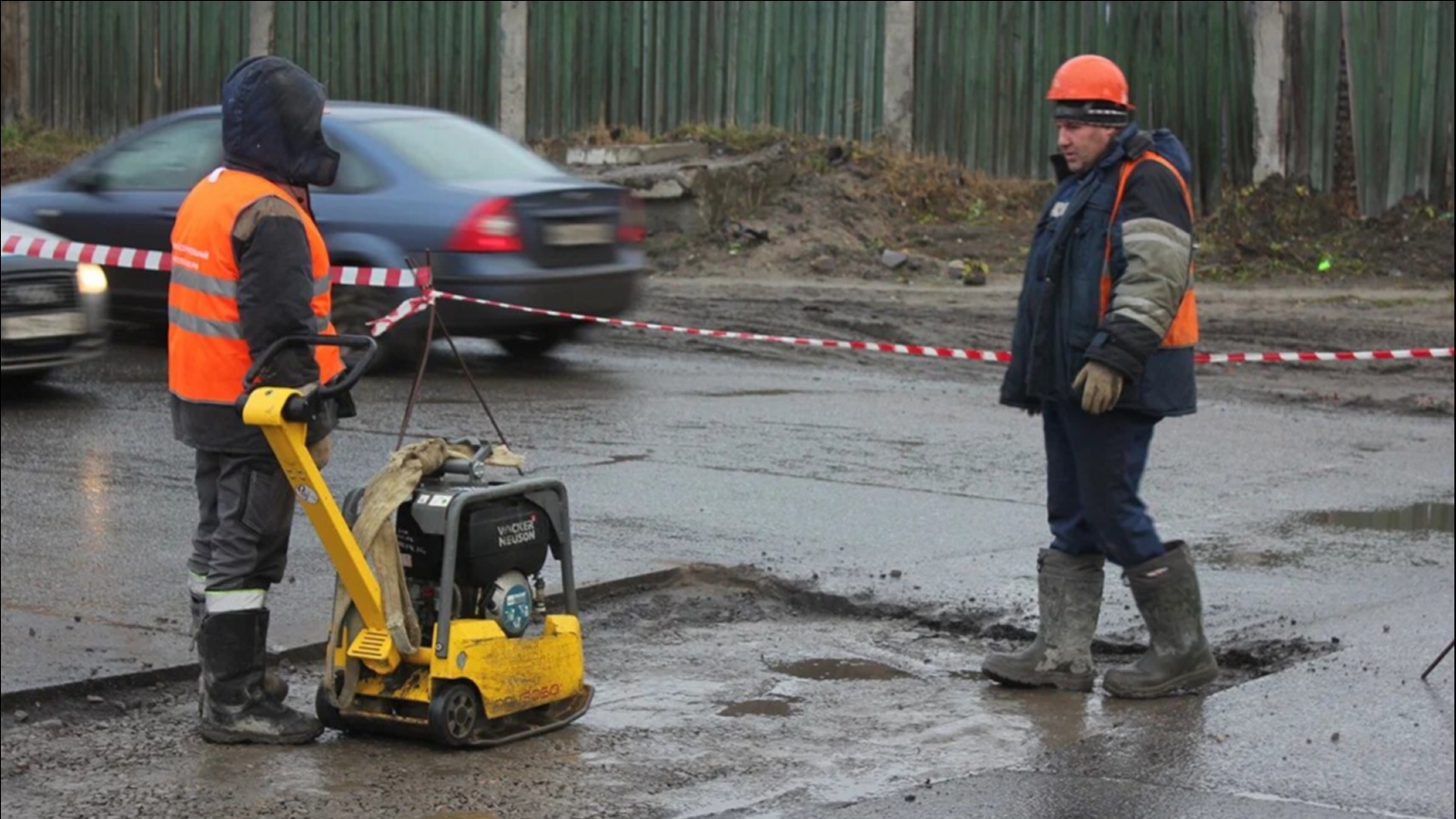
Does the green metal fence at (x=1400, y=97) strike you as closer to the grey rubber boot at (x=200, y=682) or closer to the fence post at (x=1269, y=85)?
the fence post at (x=1269, y=85)

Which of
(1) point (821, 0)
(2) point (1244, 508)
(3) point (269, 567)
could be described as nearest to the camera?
(3) point (269, 567)

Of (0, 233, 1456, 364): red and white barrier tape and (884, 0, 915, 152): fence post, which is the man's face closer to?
(0, 233, 1456, 364): red and white barrier tape

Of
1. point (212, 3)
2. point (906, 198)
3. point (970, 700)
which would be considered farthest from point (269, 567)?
point (212, 3)

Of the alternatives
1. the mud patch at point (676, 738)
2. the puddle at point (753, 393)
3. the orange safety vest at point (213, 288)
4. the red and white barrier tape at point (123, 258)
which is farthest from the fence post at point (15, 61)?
the orange safety vest at point (213, 288)

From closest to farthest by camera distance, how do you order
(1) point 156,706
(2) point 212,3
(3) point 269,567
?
(3) point 269,567
(1) point 156,706
(2) point 212,3

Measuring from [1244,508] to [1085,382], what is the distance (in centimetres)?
390

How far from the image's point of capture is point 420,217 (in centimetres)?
1298

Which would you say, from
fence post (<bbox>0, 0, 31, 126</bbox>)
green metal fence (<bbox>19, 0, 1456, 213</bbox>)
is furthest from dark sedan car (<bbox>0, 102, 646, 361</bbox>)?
fence post (<bbox>0, 0, 31, 126</bbox>)

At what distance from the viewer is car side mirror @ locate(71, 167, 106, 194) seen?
14398mm

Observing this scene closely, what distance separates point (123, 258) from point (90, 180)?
81 centimetres

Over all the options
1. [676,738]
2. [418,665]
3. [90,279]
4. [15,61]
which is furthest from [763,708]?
[15,61]

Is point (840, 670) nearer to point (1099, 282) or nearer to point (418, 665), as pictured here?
point (1099, 282)

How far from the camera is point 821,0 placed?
23.3 m

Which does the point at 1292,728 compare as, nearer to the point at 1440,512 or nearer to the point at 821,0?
the point at 1440,512
